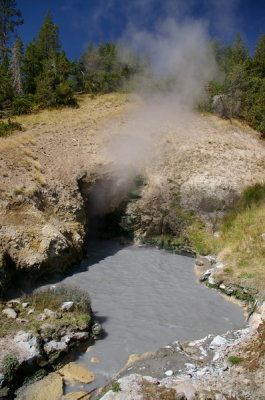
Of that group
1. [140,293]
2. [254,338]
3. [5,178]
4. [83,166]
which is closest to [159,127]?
[83,166]

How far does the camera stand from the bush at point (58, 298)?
12.4 metres

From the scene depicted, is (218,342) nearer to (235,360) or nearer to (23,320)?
(235,360)

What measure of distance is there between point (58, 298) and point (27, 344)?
113 inches

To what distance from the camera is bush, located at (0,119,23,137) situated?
1001 inches

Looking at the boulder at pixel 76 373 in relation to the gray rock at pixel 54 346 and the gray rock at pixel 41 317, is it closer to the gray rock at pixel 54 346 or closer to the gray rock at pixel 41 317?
the gray rock at pixel 54 346

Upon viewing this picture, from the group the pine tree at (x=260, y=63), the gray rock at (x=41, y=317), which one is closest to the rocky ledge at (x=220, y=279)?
the gray rock at (x=41, y=317)

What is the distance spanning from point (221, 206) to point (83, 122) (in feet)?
43.3

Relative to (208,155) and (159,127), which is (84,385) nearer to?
(208,155)

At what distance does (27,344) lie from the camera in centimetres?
1007

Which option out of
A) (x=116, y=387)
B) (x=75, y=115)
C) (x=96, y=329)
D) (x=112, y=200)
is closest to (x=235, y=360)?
(x=116, y=387)

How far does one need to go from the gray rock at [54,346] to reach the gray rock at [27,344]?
0.37 metres

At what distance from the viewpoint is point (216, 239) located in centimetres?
1952

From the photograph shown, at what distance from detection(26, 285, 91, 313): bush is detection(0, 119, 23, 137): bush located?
594 inches

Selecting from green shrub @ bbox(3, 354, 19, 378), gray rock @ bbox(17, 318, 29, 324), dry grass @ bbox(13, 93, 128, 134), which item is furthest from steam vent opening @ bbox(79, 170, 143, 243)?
green shrub @ bbox(3, 354, 19, 378)
